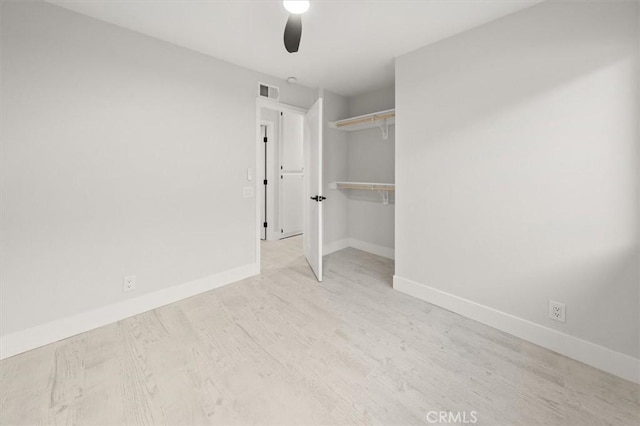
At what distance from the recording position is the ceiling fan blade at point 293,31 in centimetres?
141

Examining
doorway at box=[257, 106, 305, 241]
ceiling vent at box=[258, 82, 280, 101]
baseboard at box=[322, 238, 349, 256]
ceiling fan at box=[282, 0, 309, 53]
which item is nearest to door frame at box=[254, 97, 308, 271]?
ceiling vent at box=[258, 82, 280, 101]

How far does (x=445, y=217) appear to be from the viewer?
2.39 m

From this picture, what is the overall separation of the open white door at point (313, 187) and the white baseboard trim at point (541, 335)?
3.83 ft

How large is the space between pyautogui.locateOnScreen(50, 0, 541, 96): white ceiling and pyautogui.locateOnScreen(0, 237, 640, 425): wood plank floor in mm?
2376

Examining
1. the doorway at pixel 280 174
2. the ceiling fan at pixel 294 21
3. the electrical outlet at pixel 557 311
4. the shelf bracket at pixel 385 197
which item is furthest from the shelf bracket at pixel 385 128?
the electrical outlet at pixel 557 311

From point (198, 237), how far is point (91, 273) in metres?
0.86

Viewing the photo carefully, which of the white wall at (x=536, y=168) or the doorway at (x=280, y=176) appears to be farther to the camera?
the doorway at (x=280, y=176)

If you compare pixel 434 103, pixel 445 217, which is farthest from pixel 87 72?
pixel 445 217

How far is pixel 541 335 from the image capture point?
1.88 meters

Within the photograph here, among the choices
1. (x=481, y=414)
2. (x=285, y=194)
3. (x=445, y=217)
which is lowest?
(x=481, y=414)

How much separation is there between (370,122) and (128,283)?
3.21 metres

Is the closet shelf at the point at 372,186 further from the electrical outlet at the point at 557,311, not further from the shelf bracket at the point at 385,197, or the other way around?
the electrical outlet at the point at 557,311

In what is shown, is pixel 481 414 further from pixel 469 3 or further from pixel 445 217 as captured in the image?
pixel 469 3

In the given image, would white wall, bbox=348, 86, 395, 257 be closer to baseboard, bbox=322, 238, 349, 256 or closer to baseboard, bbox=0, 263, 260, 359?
baseboard, bbox=322, 238, 349, 256
